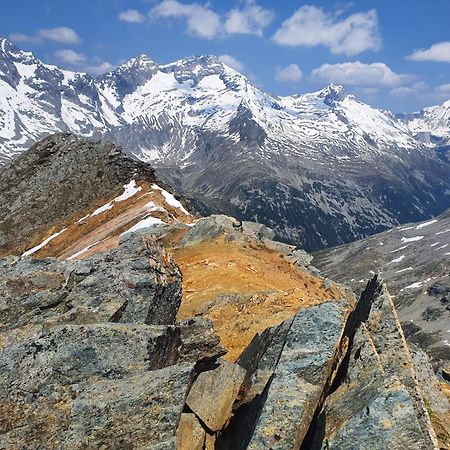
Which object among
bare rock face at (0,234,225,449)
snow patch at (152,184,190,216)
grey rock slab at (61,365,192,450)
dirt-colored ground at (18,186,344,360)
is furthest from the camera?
snow patch at (152,184,190,216)

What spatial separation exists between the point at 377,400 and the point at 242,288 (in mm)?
21574

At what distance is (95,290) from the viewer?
17.5 metres

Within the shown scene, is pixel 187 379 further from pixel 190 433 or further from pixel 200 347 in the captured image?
pixel 200 347

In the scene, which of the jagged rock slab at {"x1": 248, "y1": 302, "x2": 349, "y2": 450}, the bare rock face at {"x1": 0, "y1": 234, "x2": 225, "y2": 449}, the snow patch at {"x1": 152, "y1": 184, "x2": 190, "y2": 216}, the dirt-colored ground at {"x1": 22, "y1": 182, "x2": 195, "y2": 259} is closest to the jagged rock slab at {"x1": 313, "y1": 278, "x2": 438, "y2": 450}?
the jagged rock slab at {"x1": 248, "y1": 302, "x2": 349, "y2": 450}

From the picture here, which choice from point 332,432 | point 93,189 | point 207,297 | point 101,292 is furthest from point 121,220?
point 332,432

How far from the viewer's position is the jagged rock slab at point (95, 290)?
54.3ft

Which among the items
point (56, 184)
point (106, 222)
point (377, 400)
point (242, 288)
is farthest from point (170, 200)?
point (377, 400)

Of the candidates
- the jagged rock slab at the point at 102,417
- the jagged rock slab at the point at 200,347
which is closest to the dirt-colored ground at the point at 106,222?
the jagged rock slab at the point at 200,347

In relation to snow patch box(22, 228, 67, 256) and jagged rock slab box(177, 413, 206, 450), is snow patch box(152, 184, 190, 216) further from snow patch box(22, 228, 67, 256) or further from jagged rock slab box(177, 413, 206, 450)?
jagged rock slab box(177, 413, 206, 450)

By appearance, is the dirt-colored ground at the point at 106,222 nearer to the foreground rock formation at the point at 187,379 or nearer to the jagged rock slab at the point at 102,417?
the foreground rock formation at the point at 187,379

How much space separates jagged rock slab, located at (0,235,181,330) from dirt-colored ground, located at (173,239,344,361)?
5.75 metres

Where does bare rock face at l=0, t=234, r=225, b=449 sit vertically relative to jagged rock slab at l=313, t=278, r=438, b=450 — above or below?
above

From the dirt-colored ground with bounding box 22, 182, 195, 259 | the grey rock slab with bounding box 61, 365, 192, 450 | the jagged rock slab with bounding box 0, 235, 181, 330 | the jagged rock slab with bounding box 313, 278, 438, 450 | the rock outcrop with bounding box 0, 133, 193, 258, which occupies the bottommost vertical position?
the jagged rock slab with bounding box 313, 278, 438, 450

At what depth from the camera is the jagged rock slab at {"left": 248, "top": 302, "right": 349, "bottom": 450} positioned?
11.8m
